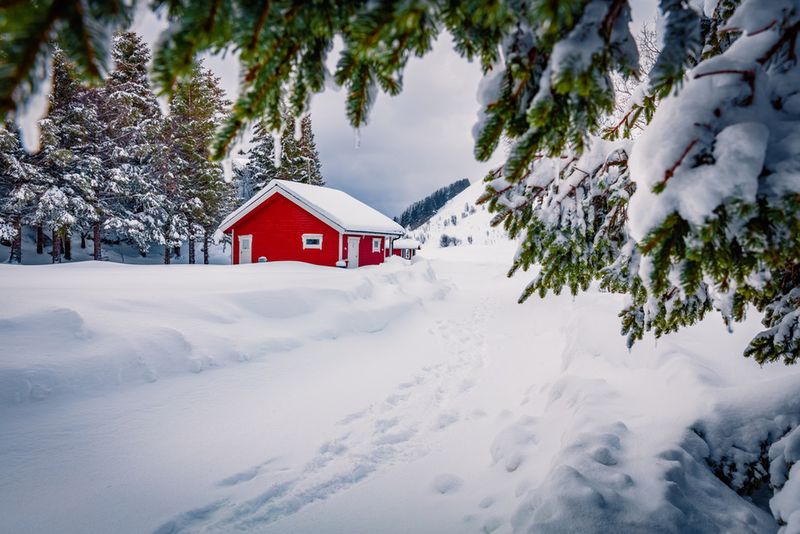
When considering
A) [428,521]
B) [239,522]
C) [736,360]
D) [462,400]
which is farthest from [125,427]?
[736,360]

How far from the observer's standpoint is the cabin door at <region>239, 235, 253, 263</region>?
2155 cm

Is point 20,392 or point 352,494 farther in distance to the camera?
point 20,392

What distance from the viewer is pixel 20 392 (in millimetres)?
4398

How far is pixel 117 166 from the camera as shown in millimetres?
23891

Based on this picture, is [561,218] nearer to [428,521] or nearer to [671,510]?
[671,510]

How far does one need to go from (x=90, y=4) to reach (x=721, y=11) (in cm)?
404

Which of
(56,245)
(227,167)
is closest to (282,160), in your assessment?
(56,245)

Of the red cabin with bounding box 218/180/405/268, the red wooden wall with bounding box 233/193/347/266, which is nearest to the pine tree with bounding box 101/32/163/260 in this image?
the red cabin with bounding box 218/180/405/268

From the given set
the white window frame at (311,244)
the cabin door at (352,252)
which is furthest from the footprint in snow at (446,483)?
the white window frame at (311,244)

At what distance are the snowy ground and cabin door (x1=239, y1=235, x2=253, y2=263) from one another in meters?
13.7

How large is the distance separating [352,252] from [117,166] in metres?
17.5

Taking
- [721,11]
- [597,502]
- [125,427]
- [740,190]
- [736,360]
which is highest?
[721,11]

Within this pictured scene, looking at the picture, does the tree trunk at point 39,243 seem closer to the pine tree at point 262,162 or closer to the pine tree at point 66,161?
the pine tree at point 66,161

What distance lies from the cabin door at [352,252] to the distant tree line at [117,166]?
10.9m
